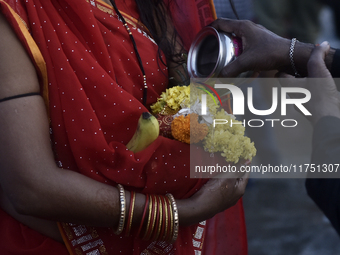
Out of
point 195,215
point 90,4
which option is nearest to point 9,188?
point 195,215

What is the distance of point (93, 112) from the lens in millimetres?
967

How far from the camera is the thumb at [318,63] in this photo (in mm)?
1104

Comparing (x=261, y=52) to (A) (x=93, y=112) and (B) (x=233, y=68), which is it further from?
(A) (x=93, y=112)

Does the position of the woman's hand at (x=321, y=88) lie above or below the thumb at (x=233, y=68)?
below

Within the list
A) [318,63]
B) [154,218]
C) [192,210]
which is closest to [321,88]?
[318,63]

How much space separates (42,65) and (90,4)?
38 cm

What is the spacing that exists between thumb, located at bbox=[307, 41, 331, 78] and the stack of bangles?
721mm

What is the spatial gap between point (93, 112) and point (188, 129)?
0.33 meters

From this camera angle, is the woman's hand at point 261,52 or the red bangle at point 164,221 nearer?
the red bangle at point 164,221

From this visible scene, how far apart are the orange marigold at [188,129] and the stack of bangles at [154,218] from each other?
0.22m

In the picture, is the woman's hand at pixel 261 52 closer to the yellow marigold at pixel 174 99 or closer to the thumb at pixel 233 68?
the thumb at pixel 233 68

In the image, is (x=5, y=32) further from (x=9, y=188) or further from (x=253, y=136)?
(x=253, y=136)

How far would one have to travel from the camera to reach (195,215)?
3.37 feet

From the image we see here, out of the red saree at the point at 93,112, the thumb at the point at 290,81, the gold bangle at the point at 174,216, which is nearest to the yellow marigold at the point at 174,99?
the red saree at the point at 93,112
